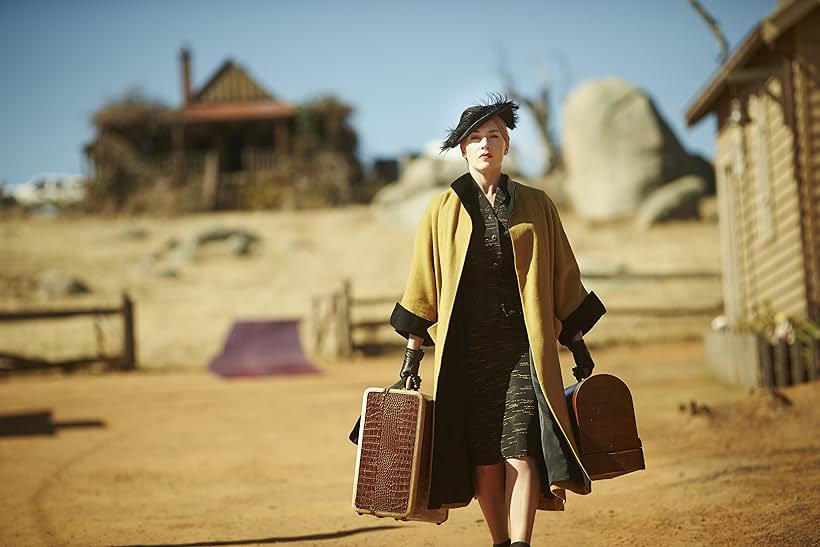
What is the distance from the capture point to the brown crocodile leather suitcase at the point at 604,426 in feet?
12.0

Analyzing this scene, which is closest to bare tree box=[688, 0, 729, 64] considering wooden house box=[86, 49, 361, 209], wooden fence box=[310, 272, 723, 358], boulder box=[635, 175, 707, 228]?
wooden fence box=[310, 272, 723, 358]

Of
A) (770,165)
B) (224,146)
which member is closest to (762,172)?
(770,165)

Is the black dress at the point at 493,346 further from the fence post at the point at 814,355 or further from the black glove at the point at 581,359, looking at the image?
the fence post at the point at 814,355

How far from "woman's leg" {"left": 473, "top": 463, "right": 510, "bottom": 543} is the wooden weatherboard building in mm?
6297

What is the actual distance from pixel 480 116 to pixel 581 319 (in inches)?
35.1

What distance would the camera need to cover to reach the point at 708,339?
11375 mm

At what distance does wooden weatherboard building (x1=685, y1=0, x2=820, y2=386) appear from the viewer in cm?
1002

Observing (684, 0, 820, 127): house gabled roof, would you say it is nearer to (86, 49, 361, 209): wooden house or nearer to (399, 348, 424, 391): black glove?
(399, 348, 424, 391): black glove

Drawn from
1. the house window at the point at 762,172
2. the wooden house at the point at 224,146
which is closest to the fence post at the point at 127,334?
the house window at the point at 762,172

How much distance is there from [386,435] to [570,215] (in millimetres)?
24642

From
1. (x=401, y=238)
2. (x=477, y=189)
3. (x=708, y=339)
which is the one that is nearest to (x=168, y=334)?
(x=401, y=238)

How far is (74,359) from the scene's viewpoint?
1656cm

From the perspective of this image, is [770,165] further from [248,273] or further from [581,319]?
[248,273]

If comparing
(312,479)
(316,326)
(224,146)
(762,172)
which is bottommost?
(316,326)
